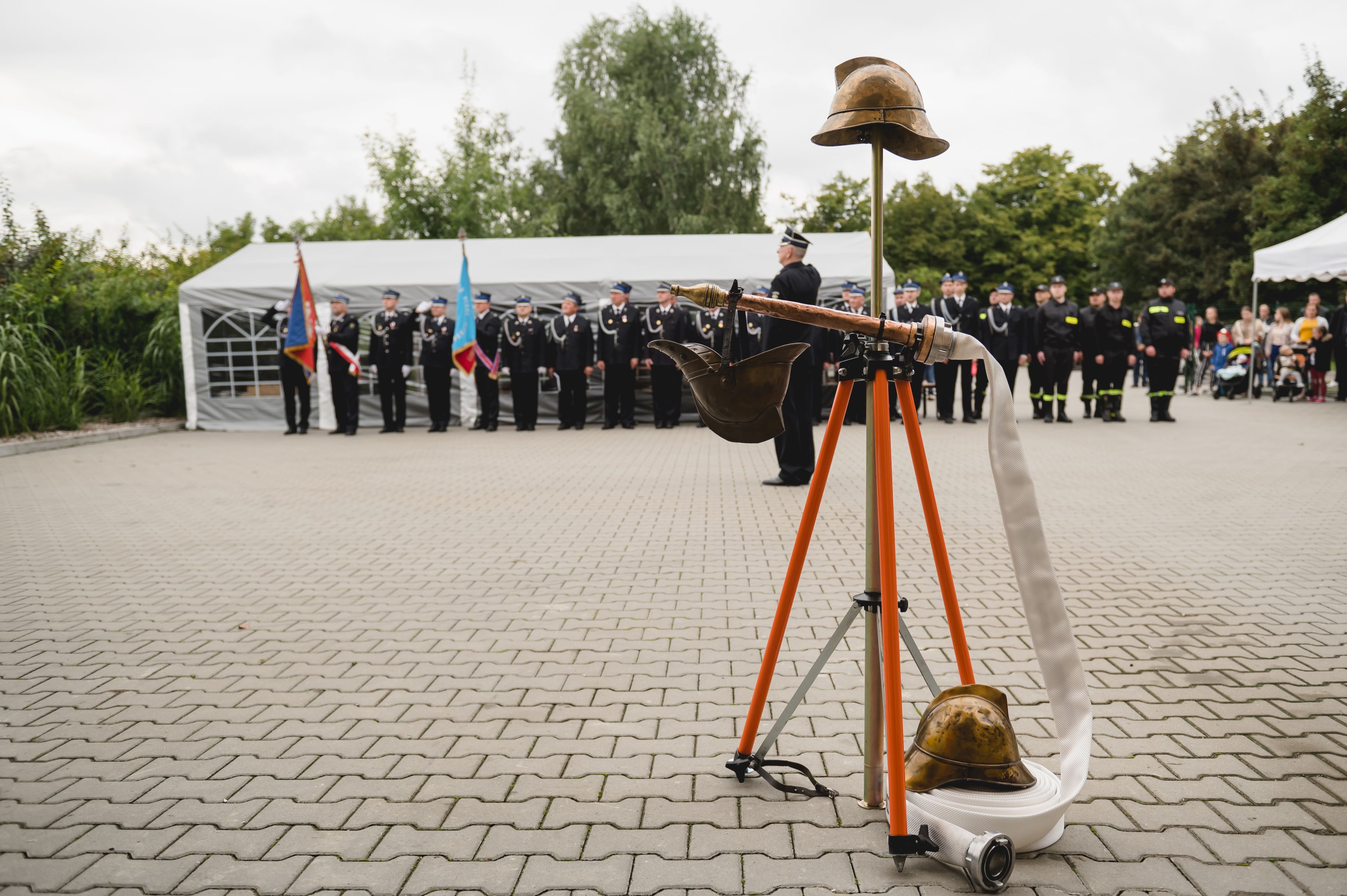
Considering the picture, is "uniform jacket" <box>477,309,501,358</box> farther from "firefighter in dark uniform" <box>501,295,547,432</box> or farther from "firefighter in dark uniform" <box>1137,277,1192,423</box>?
"firefighter in dark uniform" <box>1137,277,1192,423</box>

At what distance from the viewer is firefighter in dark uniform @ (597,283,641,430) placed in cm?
1730

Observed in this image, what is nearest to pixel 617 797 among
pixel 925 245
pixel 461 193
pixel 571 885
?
pixel 571 885

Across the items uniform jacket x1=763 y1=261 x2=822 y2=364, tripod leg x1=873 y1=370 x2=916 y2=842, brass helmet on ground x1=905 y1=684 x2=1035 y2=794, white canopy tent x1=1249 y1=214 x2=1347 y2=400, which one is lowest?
brass helmet on ground x1=905 y1=684 x2=1035 y2=794

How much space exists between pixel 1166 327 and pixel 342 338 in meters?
13.7

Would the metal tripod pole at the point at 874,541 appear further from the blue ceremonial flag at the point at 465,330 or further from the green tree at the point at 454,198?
the green tree at the point at 454,198

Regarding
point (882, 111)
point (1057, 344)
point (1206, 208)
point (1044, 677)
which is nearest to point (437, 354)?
point (1057, 344)

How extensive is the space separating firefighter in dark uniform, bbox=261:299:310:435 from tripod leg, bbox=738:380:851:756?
1538 cm

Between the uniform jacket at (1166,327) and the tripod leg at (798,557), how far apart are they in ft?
48.7

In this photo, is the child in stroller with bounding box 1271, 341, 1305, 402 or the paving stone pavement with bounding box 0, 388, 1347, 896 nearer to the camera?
the paving stone pavement with bounding box 0, 388, 1347, 896

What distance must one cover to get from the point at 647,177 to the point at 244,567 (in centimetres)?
3350

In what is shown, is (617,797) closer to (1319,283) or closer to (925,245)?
(1319,283)

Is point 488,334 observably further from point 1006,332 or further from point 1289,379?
point 1289,379

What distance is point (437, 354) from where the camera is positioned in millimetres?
17375

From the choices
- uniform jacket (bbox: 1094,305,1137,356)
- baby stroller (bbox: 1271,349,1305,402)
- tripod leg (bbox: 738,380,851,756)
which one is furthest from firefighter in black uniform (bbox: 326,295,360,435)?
baby stroller (bbox: 1271,349,1305,402)
